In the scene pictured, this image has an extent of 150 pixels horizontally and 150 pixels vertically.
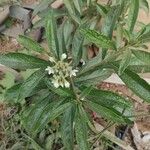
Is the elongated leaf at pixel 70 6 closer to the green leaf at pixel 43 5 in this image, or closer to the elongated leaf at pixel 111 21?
the green leaf at pixel 43 5

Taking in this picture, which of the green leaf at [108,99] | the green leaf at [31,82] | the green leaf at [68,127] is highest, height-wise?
the green leaf at [31,82]

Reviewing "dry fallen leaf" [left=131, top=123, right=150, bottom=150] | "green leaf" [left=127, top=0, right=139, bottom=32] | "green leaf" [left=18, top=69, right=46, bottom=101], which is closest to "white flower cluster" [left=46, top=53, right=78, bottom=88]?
"green leaf" [left=18, top=69, right=46, bottom=101]

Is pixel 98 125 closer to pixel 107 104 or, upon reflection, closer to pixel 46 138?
pixel 46 138

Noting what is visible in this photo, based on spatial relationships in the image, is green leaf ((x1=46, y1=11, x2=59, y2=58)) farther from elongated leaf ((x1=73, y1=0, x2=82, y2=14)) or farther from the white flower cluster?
elongated leaf ((x1=73, y1=0, x2=82, y2=14))

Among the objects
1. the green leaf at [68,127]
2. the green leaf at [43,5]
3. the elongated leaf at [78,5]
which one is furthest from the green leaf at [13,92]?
the green leaf at [43,5]

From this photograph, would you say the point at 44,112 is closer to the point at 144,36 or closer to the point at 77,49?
the point at 77,49

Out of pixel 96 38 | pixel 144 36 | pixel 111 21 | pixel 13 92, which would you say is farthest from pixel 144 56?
pixel 13 92
